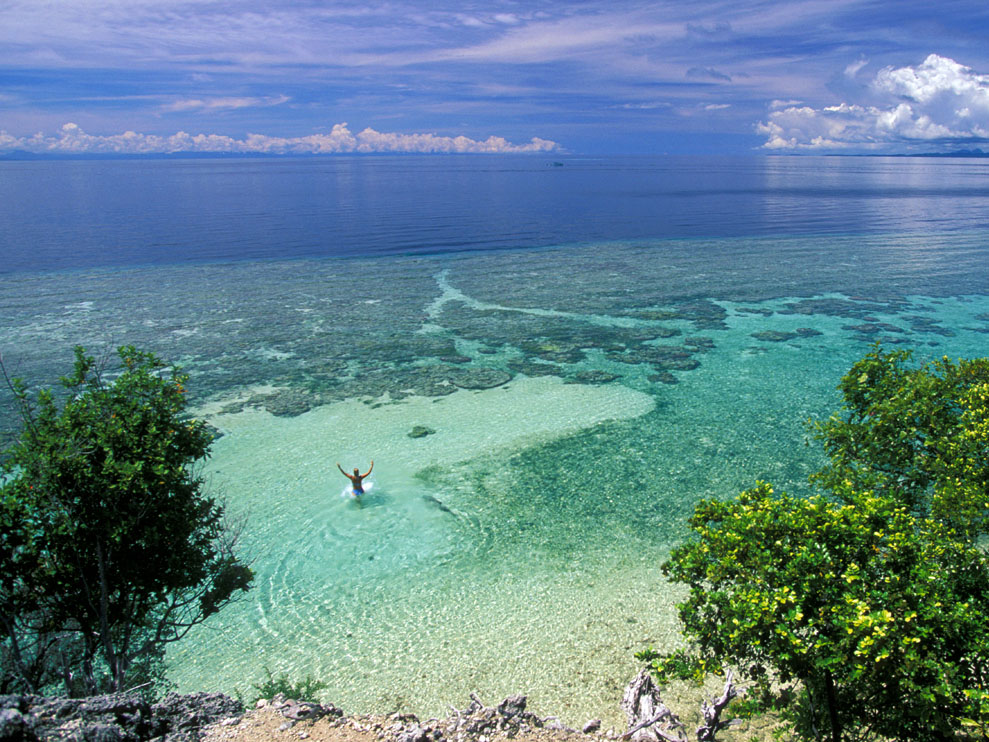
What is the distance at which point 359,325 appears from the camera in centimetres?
4803

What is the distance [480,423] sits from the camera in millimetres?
31531

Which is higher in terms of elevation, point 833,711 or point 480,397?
point 833,711

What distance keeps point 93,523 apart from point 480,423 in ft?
67.8

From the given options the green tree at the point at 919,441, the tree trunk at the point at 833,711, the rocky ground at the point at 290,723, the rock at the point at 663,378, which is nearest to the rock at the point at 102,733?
the rocky ground at the point at 290,723

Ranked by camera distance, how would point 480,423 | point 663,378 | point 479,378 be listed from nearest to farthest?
point 480,423 → point 663,378 → point 479,378

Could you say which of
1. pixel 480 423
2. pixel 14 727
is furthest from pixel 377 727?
pixel 480 423

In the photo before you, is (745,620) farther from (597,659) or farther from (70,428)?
(70,428)

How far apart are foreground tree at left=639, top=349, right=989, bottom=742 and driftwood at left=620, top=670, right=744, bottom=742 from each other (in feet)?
4.96

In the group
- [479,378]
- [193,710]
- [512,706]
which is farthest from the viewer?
[479,378]

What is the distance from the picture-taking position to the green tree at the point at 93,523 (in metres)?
11.6

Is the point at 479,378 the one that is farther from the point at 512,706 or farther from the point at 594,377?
the point at 512,706

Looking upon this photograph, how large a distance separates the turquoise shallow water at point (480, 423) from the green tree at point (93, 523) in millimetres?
4530

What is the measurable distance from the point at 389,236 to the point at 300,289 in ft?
104

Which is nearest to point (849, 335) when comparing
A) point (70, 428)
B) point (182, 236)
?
point (70, 428)
